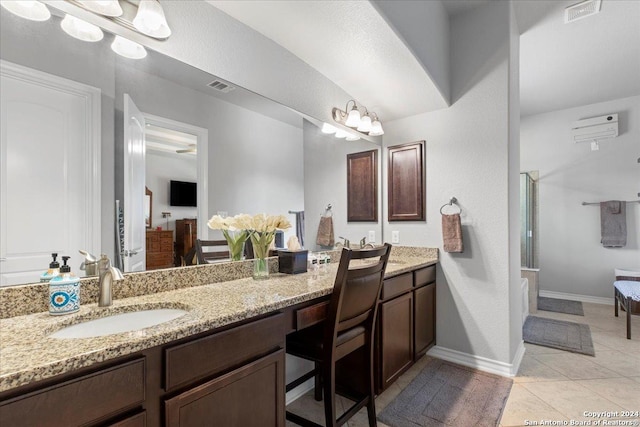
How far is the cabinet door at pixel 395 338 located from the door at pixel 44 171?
1.64 m

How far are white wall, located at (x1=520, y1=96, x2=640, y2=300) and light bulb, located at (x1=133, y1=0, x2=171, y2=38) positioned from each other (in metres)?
5.32

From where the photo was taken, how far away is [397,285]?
7.03ft

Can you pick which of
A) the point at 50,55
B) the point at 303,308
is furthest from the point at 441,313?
the point at 50,55

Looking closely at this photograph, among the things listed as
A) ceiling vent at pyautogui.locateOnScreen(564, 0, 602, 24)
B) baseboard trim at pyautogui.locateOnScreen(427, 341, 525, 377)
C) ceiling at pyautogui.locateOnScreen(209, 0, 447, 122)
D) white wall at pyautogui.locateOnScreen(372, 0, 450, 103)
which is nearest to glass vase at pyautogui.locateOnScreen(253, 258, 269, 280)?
ceiling at pyautogui.locateOnScreen(209, 0, 447, 122)

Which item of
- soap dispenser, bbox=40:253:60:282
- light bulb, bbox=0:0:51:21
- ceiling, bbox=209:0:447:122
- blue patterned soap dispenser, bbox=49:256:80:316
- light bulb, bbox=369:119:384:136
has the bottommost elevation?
blue patterned soap dispenser, bbox=49:256:80:316

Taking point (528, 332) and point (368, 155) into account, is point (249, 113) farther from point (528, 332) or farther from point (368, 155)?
point (528, 332)

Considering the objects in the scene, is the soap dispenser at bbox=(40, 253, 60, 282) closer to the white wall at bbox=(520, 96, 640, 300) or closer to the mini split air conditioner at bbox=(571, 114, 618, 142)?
the white wall at bbox=(520, 96, 640, 300)

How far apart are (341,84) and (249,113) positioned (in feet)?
3.04

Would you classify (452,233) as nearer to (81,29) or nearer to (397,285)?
(397,285)

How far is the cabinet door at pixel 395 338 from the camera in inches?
79.0

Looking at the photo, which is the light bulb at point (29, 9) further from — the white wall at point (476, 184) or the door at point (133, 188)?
the white wall at point (476, 184)

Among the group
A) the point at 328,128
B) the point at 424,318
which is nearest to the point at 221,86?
the point at 328,128

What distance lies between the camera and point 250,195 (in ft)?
6.07

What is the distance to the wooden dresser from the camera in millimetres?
1389
